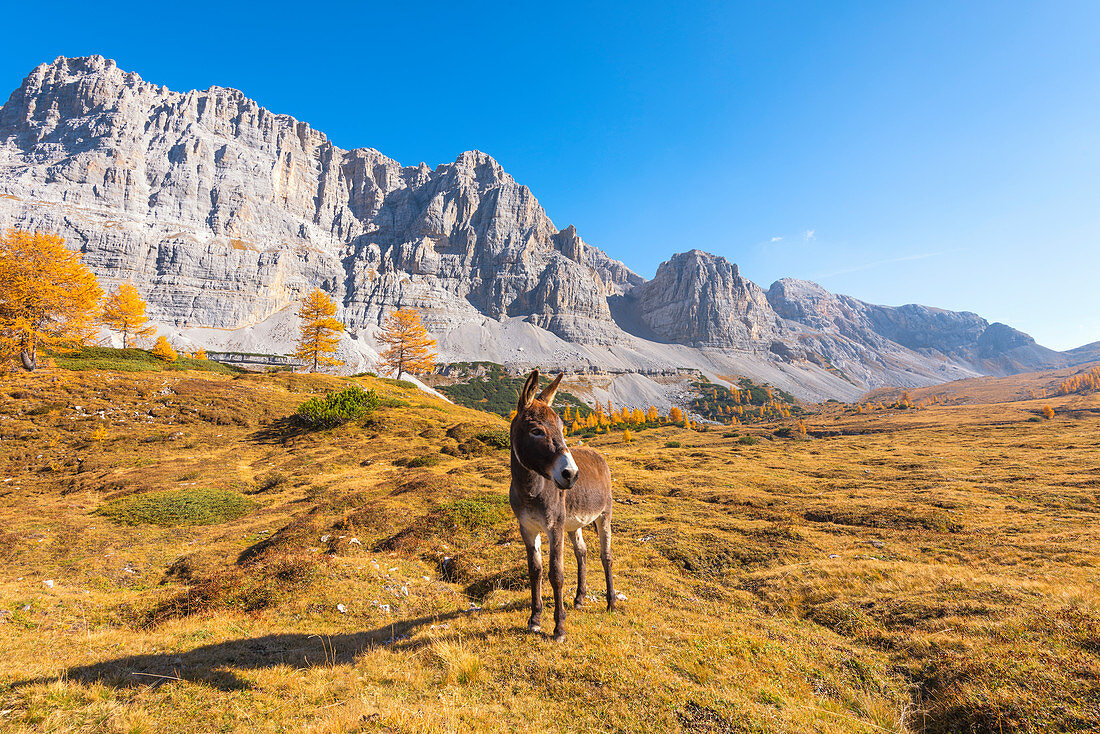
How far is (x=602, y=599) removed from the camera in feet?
27.1

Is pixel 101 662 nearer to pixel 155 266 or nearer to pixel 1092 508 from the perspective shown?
pixel 1092 508

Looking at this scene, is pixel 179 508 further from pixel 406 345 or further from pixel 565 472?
pixel 406 345

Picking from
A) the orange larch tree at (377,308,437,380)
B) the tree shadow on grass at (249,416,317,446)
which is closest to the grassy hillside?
the tree shadow on grass at (249,416,317,446)

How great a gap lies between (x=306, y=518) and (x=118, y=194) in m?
240

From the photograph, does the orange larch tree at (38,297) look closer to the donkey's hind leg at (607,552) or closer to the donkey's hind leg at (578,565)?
the donkey's hind leg at (578,565)

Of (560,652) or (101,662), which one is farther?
(560,652)

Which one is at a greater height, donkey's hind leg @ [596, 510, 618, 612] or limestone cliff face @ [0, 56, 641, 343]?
limestone cliff face @ [0, 56, 641, 343]

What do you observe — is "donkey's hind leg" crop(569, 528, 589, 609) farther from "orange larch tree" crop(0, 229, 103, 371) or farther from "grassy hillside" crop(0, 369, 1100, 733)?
"orange larch tree" crop(0, 229, 103, 371)

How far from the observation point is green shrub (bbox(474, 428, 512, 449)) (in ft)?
93.1

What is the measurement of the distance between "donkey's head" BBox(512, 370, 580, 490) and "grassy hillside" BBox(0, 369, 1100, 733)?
2.77m

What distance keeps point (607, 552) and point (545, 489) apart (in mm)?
2735

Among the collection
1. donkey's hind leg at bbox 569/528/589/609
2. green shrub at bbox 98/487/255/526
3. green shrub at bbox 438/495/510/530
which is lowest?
green shrub at bbox 98/487/255/526

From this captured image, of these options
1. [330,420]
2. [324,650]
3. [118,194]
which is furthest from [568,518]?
[118,194]

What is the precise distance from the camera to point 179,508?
15.0 metres
